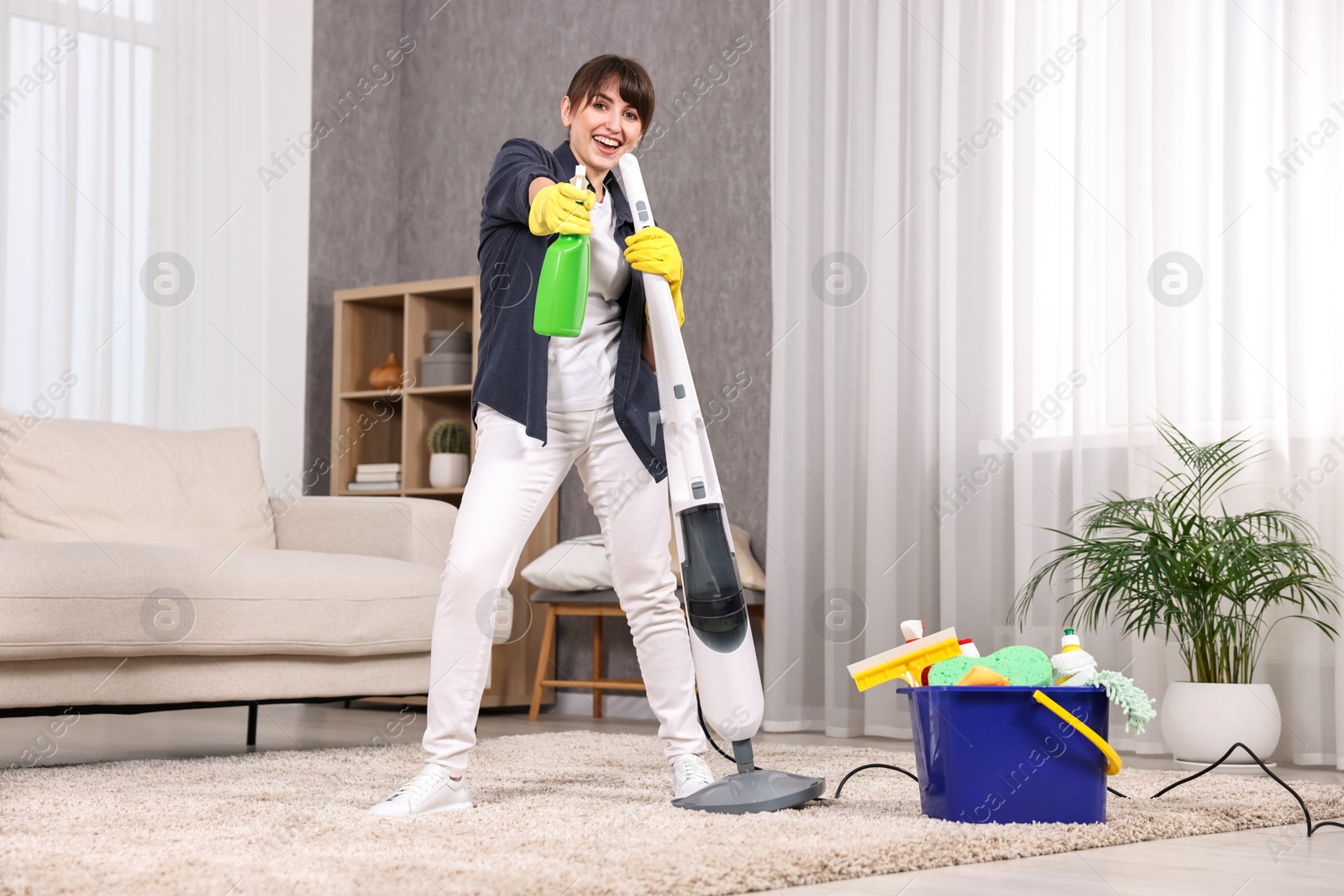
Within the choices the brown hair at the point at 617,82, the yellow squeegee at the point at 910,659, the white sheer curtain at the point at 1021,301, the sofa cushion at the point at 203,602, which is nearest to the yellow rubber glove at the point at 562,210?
the brown hair at the point at 617,82

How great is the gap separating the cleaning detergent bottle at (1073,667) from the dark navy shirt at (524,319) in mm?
581

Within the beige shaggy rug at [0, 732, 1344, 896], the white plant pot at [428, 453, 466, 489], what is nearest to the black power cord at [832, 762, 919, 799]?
the beige shaggy rug at [0, 732, 1344, 896]

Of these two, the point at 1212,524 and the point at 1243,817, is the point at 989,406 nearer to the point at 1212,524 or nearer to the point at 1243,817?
the point at 1212,524

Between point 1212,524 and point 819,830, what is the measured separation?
1478mm

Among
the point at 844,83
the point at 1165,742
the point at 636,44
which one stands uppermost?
the point at 636,44

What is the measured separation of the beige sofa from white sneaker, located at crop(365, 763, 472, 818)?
0.79 meters

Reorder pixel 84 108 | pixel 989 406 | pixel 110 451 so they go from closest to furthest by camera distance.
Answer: pixel 110 451 < pixel 989 406 < pixel 84 108

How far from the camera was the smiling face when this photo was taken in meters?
1.86

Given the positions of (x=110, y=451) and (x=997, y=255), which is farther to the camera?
(x=997, y=255)

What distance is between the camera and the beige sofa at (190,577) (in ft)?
7.31

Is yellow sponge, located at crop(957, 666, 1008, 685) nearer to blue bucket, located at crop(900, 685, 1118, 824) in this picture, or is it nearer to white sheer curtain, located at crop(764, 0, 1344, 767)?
blue bucket, located at crop(900, 685, 1118, 824)

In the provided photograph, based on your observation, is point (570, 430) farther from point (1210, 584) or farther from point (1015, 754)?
point (1210, 584)

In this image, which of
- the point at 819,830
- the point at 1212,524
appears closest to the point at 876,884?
the point at 819,830

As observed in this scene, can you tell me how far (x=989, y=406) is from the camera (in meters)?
3.26
